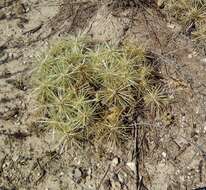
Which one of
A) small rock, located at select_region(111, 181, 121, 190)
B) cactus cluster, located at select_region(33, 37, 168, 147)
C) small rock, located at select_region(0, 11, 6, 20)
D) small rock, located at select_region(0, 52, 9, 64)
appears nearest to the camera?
small rock, located at select_region(111, 181, 121, 190)

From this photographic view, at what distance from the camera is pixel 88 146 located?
9.60ft

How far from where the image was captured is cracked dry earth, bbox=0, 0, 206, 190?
283cm

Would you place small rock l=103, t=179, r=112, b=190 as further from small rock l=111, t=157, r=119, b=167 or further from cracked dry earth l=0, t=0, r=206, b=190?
small rock l=111, t=157, r=119, b=167

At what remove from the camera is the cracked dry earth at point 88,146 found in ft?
9.29

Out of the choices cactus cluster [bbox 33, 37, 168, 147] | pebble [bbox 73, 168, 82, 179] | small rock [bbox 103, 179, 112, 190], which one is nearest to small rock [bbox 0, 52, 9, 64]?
cactus cluster [bbox 33, 37, 168, 147]

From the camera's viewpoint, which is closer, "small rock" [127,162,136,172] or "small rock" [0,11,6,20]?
"small rock" [127,162,136,172]

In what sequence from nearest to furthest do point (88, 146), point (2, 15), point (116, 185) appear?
point (116, 185), point (88, 146), point (2, 15)

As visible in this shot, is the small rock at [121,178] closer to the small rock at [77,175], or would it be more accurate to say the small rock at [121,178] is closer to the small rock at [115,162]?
the small rock at [115,162]

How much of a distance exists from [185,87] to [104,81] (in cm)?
59

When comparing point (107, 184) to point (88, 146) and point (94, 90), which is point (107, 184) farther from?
point (94, 90)

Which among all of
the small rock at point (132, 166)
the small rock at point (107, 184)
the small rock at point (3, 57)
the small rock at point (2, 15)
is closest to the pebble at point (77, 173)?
the small rock at point (107, 184)

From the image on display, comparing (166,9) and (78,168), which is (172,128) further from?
(166,9)

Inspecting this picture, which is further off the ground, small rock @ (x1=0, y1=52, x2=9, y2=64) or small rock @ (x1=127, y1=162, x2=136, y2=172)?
small rock @ (x1=0, y1=52, x2=9, y2=64)

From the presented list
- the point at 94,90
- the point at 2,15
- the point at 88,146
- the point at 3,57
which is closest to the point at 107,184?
the point at 88,146
